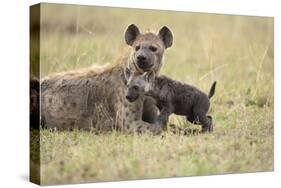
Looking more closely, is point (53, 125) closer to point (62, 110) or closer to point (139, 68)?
point (62, 110)

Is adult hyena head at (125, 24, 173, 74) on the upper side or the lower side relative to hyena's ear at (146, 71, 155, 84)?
upper

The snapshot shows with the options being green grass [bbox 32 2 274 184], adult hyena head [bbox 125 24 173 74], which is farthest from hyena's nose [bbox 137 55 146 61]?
green grass [bbox 32 2 274 184]

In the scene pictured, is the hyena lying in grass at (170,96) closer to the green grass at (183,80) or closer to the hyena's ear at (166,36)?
the green grass at (183,80)

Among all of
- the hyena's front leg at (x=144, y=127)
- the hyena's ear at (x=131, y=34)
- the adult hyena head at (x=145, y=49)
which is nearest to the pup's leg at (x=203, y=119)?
the hyena's front leg at (x=144, y=127)

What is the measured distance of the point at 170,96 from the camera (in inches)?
312

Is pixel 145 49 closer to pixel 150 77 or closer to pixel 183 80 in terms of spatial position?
pixel 150 77

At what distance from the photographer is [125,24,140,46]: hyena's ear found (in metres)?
7.92

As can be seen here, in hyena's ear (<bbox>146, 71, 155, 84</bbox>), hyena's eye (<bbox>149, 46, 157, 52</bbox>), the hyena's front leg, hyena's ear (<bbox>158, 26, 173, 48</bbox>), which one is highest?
hyena's ear (<bbox>158, 26, 173, 48</bbox>)

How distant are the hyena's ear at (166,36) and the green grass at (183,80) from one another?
0.07 metres

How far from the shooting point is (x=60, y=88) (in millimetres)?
7918

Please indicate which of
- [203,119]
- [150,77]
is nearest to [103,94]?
[150,77]

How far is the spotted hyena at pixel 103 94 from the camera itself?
7.82 meters

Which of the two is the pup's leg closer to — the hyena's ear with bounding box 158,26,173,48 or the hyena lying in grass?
the hyena lying in grass

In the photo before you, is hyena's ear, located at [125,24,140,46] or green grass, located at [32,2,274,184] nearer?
green grass, located at [32,2,274,184]
